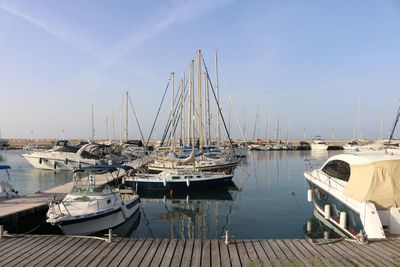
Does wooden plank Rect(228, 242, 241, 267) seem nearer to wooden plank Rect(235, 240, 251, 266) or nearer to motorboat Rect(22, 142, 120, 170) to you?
wooden plank Rect(235, 240, 251, 266)

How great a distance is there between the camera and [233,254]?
9.29 m

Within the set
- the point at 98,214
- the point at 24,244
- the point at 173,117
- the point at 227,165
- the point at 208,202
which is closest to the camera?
the point at 24,244

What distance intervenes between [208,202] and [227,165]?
10222 mm

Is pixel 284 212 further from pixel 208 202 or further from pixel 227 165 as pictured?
pixel 227 165

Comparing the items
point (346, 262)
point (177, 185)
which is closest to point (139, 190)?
point (177, 185)

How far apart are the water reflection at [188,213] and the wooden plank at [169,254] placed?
630cm

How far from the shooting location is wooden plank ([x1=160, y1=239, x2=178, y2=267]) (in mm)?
8695

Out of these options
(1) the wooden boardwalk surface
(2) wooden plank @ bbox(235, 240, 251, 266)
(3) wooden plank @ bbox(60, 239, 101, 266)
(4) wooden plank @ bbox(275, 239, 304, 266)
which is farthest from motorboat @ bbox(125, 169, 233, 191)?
(4) wooden plank @ bbox(275, 239, 304, 266)

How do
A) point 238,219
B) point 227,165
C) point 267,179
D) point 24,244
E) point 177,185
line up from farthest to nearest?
1. point 267,179
2. point 227,165
3. point 177,185
4. point 238,219
5. point 24,244

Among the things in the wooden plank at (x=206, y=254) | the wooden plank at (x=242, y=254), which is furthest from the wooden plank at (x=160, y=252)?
the wooden plank at (x=242, y=254)

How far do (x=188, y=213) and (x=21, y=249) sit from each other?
13024mm

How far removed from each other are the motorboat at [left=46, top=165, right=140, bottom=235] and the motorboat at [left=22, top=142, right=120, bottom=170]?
30.5m

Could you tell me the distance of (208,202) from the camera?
1007 inches

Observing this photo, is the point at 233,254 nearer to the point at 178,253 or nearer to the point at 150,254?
the point at 178,253
